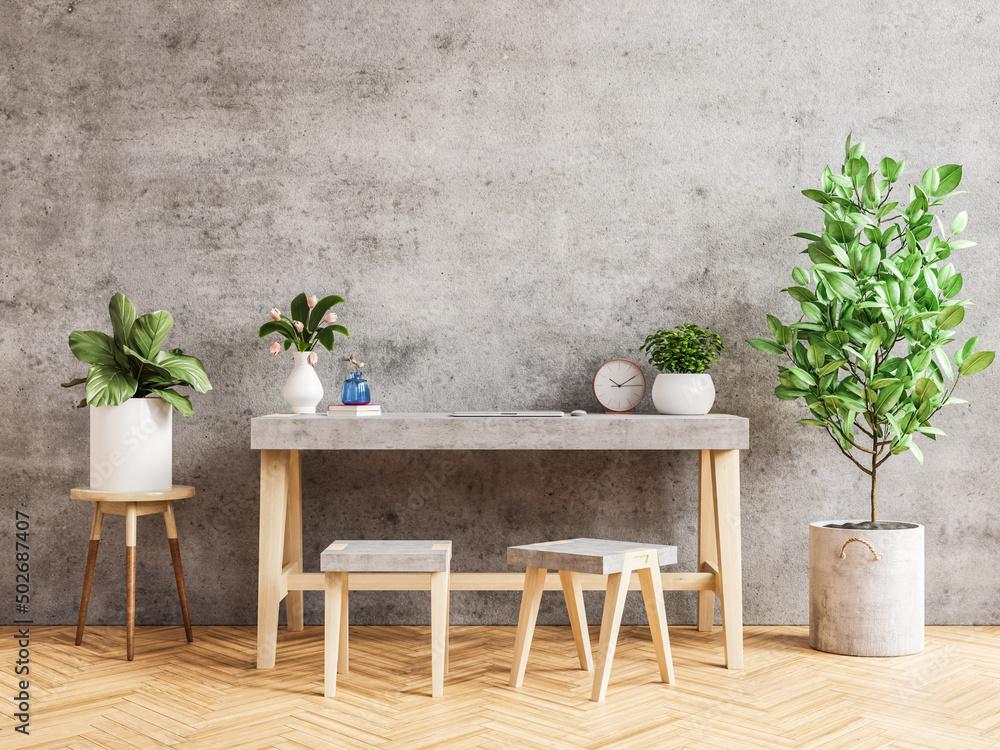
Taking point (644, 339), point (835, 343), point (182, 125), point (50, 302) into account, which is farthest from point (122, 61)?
point (835, 343)

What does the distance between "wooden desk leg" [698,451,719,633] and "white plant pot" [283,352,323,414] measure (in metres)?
1.46

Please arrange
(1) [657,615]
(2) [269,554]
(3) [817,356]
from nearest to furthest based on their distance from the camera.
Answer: (1) [657,615] → (2) [269,554] → (3) [817,356]

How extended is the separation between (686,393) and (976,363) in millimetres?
989

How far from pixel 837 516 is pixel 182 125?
119 inches

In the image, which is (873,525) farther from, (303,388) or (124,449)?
(124,449)

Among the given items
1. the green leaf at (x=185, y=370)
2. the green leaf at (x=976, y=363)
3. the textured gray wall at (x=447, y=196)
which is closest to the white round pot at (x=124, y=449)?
the green leaf at (x=185, y=370)

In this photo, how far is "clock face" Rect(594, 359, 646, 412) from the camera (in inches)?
124

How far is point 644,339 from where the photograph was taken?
332 cm

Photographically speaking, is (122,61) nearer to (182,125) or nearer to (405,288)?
(182,125)

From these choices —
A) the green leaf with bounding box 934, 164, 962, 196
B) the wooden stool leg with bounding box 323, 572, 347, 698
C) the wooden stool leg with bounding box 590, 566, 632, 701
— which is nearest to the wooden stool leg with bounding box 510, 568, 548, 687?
the wooden stool leg with bounding box 590, 566, 632, 701

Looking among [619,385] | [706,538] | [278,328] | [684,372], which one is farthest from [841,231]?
[278,328]

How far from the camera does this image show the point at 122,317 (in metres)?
2.88

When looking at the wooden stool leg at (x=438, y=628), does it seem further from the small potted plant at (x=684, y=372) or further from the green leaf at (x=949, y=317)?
the green leaf at (x=949, y=317)

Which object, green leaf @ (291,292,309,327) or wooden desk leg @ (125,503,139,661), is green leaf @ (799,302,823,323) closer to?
green leaf @ (291,292,309,327)
